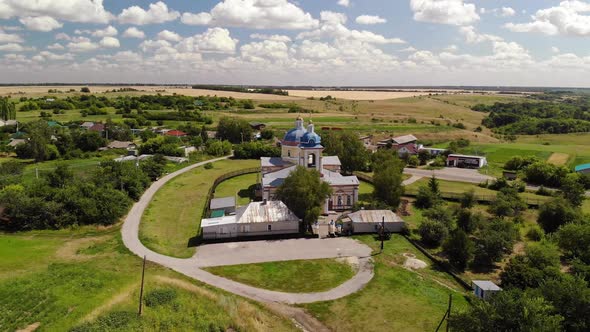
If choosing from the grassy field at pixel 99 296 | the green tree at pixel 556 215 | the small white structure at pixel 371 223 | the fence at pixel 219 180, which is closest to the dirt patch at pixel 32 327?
the grassy field at pixel 99 296

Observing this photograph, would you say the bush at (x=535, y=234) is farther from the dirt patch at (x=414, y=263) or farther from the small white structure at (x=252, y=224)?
the small white structure at (x=252, y=224)

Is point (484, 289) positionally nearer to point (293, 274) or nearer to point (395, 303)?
point (395, 303)

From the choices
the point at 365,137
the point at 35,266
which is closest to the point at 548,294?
the point at 35,266

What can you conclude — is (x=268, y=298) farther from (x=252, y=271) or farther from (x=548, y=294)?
(x=548, y=294)

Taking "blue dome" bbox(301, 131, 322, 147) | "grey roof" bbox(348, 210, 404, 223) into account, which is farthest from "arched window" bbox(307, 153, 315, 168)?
"grey roof" bbox(348, 210, 404, 223)

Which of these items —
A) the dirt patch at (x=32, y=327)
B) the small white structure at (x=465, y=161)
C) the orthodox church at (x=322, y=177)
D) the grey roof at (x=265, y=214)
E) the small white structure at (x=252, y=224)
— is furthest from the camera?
the small white structure at (x=465, y=161)

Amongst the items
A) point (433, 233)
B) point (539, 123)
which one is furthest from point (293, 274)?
Answer: point (539, 123)

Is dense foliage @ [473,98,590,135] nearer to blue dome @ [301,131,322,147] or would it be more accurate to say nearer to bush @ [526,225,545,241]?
bush @ [526,225,545,241]
